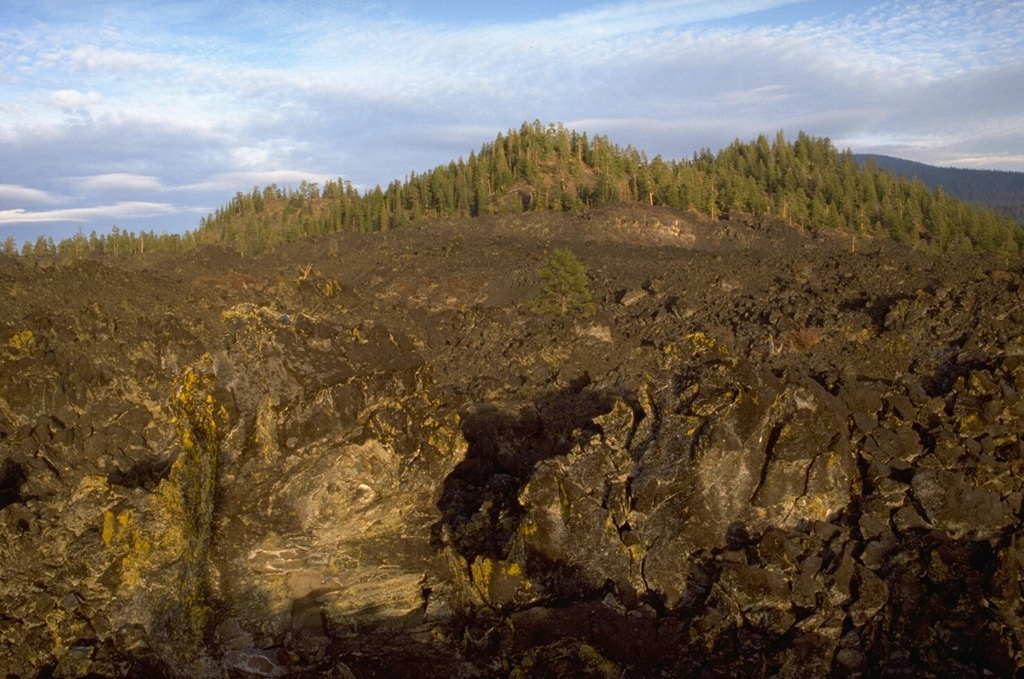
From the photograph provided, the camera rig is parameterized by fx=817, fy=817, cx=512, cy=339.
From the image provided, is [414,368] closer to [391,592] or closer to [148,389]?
[391,592]

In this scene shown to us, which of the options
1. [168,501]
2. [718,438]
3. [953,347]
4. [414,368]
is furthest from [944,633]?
[953,347]

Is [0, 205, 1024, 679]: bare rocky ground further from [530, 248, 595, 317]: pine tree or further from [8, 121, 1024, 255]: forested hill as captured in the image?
[8, 121, 1024, 255]: forested hill

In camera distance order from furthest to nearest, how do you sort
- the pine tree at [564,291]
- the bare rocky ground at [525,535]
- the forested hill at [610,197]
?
the forested hill at [610,197] → the pine tree at [564,291] → the bare rocky ground at [525,535]

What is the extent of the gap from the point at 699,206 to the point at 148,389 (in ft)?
167

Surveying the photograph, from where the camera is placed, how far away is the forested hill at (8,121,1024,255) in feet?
209

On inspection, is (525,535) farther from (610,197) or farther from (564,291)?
(610,197)

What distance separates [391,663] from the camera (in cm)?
1065

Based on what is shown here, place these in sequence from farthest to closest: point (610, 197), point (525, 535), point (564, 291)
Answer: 1. point (610, 197)
2. point (564, 291)
3. point (525, 535)

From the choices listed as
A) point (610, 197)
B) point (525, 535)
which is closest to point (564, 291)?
point (525, 535)

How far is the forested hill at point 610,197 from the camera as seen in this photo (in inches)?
2502

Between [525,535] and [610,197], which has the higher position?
[610,197]

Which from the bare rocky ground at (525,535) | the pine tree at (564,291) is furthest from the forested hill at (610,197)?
the bare rocky ground at (525,535)

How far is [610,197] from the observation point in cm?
6650

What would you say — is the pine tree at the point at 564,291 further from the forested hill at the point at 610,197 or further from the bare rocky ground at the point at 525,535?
the forested hill at the point at 610,197
